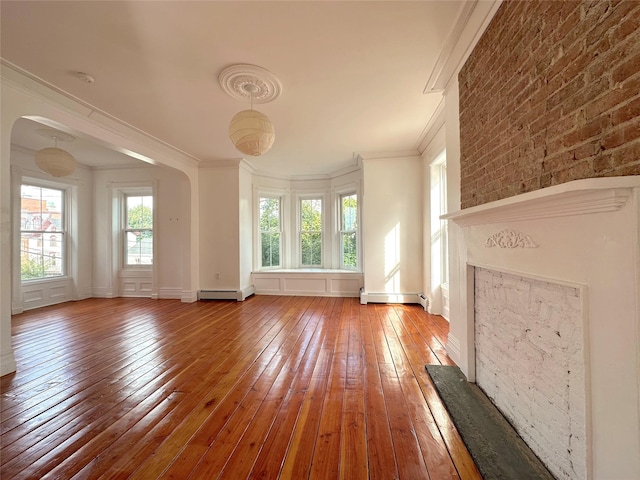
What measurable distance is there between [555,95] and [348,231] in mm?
4907

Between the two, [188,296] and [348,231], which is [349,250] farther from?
[188,296]

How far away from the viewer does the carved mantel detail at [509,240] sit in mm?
1386

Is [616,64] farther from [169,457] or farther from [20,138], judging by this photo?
[20,138]

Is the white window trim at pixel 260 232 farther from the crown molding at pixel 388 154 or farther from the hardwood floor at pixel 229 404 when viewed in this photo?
the hardwood floor at pixel 229 404

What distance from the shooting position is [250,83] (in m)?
2.68

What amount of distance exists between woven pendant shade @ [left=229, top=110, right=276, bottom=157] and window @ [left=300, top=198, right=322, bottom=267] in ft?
13.6

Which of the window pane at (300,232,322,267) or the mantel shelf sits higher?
the mantel shelf

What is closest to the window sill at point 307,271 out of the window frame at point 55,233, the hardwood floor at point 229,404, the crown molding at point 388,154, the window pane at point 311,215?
the window pane at point 311,215

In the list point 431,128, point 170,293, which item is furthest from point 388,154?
point 170,293

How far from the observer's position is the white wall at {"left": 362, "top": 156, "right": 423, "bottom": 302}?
4.80 meters

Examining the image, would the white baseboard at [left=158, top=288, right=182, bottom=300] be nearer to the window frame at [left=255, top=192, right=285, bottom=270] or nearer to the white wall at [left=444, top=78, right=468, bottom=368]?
the window frame at [left=255, top=192, right=285, bottom=270]

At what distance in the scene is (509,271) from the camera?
1.57 m

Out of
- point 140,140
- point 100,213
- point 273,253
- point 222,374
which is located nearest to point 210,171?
point 140,140

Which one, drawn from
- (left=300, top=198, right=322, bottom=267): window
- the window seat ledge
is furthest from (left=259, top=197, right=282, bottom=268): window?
(left=300, top=198, right=322, bottom=267): window
